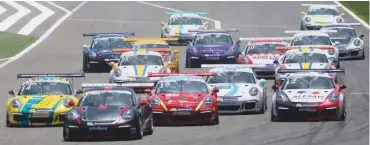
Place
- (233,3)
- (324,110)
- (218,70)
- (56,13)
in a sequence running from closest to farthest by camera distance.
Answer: (324,110), (218,70), (56,13), (233,3)

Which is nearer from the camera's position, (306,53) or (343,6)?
(306,53)

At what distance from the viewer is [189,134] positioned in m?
26.7

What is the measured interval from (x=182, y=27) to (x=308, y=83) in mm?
22369

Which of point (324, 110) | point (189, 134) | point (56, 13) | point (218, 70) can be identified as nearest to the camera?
point (189, 134)

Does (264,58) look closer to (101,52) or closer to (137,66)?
(101,52)

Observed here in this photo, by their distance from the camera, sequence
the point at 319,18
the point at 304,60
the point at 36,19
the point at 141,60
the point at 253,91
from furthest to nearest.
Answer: the point at 36,19
the point at 319,18
the point at 304,60
the point at 141,60
the point at 253,91

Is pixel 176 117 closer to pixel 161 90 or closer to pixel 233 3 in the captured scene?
pixel 161 90

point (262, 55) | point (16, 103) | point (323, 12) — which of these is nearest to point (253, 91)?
point (16, 103)

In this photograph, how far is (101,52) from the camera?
42.5 m

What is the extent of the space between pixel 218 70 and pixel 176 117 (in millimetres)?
5065

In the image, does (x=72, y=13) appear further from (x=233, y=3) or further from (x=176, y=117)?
(x=176, y=117)

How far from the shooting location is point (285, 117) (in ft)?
95.8

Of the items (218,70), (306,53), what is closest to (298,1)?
(306,53)

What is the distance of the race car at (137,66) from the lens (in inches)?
1417
